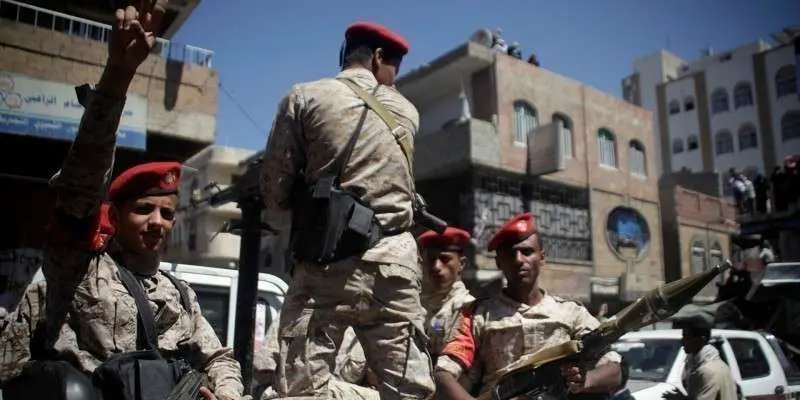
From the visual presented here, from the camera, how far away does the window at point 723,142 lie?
3838 centimetres

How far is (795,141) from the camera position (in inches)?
1344

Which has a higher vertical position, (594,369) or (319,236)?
(319,236)

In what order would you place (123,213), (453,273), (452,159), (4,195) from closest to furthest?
(123,213) → (453,273) → (4,195) → (452,159)

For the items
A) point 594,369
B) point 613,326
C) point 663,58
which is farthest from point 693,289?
point 663,58

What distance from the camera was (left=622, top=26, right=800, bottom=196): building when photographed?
34844 mm

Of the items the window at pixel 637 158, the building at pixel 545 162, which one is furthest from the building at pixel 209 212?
the window at pixel 637 158

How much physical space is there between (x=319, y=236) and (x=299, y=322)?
0.33 metres

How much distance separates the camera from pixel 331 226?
7.74 feet

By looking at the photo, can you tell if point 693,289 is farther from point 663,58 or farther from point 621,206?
point 663,58

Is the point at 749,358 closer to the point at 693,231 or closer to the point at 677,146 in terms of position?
the point at 693,231

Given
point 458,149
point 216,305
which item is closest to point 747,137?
point 458,149

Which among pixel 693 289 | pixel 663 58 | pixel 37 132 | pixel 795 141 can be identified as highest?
pixel 663 58

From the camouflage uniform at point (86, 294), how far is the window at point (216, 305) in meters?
2.39

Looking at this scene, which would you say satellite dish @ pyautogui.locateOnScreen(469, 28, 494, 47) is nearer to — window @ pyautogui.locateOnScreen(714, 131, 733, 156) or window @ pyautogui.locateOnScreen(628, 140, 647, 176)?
window @ pyautogui.locateOnScreen(628, 140, 647, 176)
